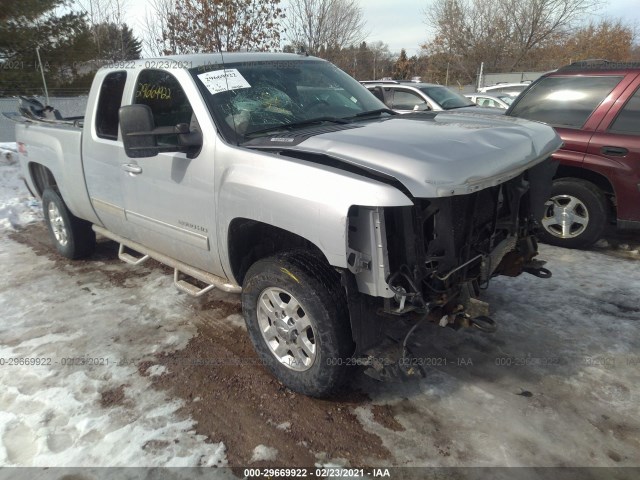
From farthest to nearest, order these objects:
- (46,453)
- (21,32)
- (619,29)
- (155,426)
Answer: (619,29)
(21,32)
(155,426)
(46,453)

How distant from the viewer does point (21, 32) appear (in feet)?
50.1

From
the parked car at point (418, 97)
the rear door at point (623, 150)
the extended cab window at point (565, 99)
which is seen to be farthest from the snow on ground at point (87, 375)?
the parked car at point (418, 97)

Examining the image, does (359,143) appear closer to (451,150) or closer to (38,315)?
(451,150)

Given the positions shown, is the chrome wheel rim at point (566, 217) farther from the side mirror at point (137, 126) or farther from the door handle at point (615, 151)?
the side mirror at point (137, 126)

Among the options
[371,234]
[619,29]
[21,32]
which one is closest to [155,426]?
[371,234]

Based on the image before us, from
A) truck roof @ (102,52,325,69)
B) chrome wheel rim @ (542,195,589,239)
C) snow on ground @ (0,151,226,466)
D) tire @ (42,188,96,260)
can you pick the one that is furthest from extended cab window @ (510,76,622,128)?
tire @ (42,188,96,260)

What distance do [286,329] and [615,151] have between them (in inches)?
153

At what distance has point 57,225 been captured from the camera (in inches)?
215

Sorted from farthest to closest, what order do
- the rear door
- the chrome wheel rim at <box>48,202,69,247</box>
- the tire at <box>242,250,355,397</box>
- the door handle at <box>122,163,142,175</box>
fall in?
the chrome wheel rim at <box>48,202,69,247</box> < the rear door < the door handle at <box>122,163,142,175</box> < the tire at <box>242,250,355,397</box>

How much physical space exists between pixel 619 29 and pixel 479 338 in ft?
165

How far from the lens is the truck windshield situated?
317 centimetres

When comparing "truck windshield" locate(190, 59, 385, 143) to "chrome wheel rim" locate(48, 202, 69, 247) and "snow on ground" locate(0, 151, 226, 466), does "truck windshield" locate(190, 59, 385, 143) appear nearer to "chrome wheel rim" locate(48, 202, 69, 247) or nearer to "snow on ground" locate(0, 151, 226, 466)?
"snow on ground" locate(0, 151, 226, 466)

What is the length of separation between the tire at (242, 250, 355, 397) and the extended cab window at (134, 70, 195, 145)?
1270 millimetres

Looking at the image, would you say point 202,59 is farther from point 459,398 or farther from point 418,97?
point 418,97
